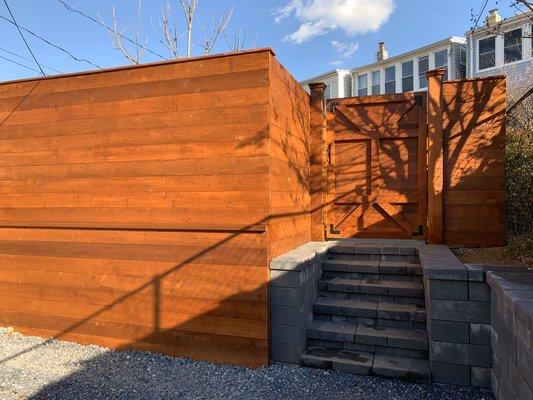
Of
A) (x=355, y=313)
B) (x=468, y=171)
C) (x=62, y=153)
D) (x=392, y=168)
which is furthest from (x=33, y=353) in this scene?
(x=468, y=171)

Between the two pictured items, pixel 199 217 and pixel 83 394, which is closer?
pixel 83 394

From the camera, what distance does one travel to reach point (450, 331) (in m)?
3.28

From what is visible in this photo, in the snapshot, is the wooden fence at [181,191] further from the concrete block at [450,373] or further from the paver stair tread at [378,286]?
the concrete block at [450,373]

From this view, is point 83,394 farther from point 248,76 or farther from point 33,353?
point 248,76

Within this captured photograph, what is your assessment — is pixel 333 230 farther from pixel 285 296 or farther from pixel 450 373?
pixel 450 373

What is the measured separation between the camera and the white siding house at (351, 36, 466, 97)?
16625 mm

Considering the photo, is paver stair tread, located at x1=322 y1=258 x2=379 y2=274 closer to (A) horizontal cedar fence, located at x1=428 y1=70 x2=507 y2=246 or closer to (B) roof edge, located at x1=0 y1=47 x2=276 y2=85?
(A) horizontal cedar fence, located at x1=428 y1=70 x2=507 y2=246

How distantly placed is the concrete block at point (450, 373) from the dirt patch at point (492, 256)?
1.05m

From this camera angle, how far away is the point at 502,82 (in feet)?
15.5

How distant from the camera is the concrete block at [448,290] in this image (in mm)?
3254

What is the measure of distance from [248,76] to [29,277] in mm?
3391

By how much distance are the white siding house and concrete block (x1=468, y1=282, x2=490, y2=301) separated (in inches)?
592

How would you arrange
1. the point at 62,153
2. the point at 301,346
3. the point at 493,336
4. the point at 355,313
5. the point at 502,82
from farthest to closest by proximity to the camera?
the point at 502,82 → the point at 62,153 → the point at 355,313 → the point at 301,346 → the point at 493,336

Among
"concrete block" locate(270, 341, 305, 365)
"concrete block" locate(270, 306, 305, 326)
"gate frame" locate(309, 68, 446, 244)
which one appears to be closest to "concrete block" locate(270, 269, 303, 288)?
"concrete block" locate(270, 306, 305, 326)
